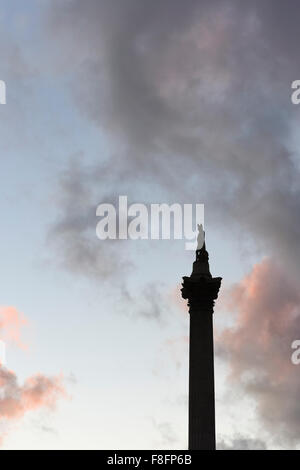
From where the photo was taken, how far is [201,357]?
54.5 metres

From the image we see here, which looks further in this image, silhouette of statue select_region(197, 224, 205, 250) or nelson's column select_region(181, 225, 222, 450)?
silhouette of statue select_region(197, 224, 205, 250)

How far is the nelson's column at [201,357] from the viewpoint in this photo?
172ft

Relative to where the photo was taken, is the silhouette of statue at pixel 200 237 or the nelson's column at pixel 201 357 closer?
the nelson's column at pixel 201 357

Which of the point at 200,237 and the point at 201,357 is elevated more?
the point at 200,237

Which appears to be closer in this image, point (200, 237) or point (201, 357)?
point (201, 357)

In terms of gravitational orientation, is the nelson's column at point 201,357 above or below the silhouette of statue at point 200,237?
below

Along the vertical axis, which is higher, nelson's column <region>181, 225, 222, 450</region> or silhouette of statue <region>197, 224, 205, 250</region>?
silhouette of statue <region>197, 224, 205, 250</region>

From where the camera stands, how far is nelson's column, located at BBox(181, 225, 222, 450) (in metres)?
52.3
